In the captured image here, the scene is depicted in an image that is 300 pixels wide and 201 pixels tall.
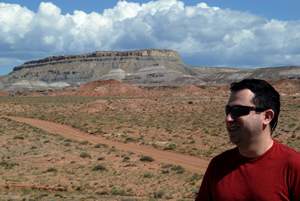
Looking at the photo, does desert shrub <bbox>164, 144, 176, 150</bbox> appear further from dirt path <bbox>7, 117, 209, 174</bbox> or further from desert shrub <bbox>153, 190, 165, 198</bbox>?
desert shrub <bbox>153, 190, 165, 198</bbox>

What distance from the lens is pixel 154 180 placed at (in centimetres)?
1419

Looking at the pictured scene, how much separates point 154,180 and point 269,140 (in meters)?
12.1

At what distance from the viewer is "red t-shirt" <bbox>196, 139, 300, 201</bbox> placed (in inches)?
93.7

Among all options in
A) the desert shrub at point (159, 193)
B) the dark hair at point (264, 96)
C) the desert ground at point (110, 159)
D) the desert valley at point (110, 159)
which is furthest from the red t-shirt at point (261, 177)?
the desert shrub at point (159, 193)

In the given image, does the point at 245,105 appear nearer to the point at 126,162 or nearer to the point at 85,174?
the point at 85,174

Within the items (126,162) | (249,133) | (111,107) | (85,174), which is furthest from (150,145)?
(111,107)

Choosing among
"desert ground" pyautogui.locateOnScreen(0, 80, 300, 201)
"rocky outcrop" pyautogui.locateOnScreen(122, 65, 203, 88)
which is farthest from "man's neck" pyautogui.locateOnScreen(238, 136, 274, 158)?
"rocky outcrop" pyautogui.locateOnScreen(122, 65, 203, 88)

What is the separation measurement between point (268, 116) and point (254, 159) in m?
0.37

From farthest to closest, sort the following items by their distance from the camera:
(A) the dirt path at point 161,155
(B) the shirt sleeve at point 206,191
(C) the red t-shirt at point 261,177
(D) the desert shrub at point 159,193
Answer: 1. (A) the dirt path at point 161,155
2. (D) the desert shrub at point 159,193
3. (B) the shirt sleeve at point 206,191
4. (C) the red t-shirt at point 261,177

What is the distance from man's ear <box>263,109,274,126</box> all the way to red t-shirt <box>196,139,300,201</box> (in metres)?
0.20

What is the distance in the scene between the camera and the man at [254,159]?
2400 millimetres

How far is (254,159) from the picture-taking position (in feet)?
8.36

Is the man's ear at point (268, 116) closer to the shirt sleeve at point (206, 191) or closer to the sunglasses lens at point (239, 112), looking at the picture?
the sunglasses lens at point (239, 112)

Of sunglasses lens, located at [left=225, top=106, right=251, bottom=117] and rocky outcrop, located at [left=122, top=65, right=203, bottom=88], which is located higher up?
rocky outcrop, located at [left=122, top=65, right=203, bottom=88]
